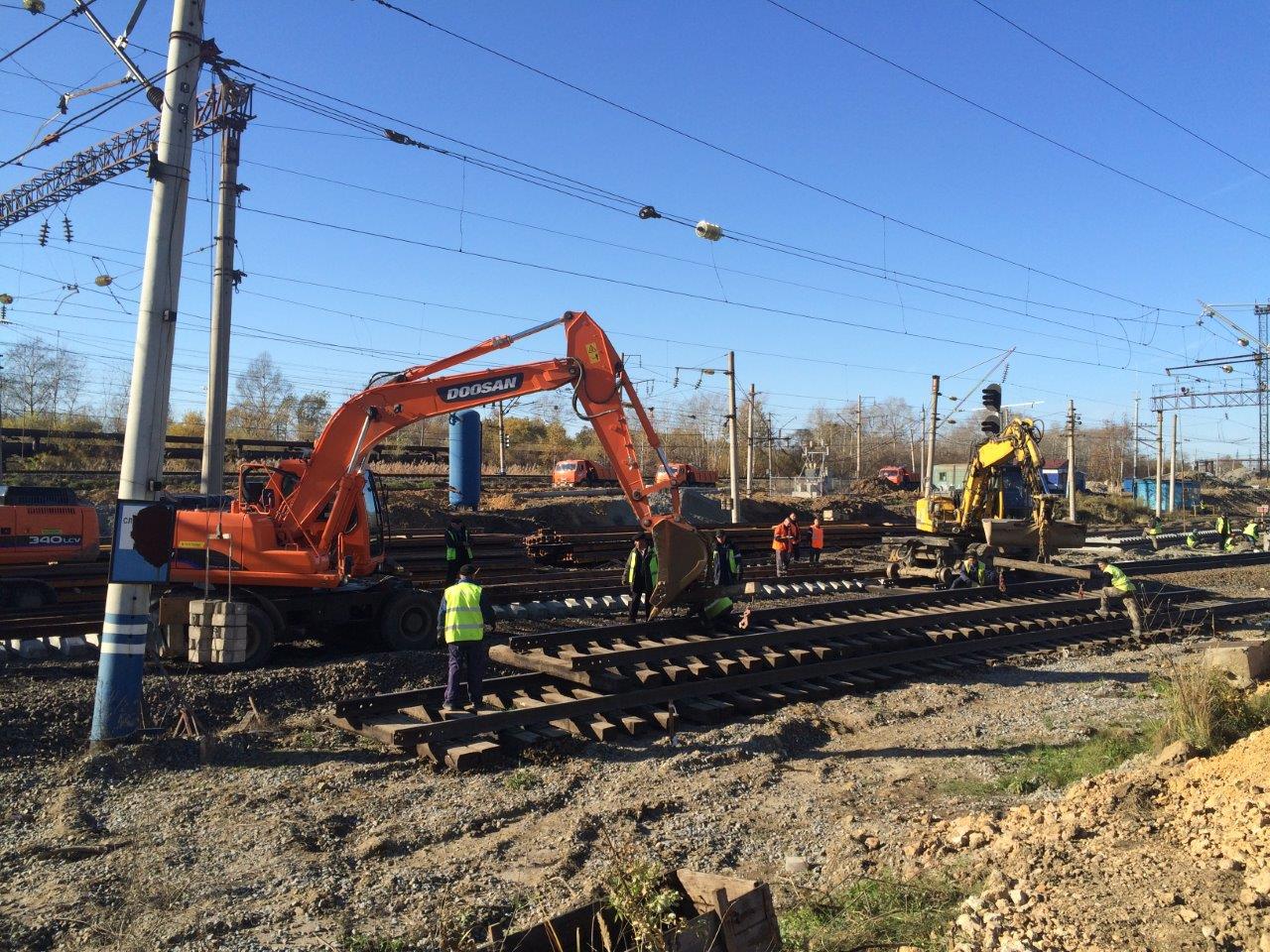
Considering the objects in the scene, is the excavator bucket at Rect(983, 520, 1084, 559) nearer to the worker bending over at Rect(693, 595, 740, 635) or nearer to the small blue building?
the worker bending over at Rect(693, 595, 740, 635)

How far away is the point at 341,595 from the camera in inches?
481

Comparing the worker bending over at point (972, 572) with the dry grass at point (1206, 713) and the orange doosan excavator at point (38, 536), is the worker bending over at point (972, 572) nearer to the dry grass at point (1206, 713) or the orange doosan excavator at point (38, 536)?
the dry grass at point (1206, 713)

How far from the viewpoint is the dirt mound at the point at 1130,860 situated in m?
4.43

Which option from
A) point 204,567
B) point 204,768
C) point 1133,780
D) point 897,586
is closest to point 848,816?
point 1133,780

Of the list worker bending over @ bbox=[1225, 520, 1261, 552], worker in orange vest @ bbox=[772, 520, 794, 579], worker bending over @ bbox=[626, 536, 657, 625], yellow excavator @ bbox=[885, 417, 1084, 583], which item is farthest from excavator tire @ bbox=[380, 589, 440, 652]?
worker bending over @ bbox=[1225, 520, 1261, 552]

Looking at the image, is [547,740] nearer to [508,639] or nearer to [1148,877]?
[508,639]

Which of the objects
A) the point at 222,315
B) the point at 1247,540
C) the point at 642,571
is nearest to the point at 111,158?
the point at 222,315

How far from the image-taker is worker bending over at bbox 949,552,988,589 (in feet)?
61.9

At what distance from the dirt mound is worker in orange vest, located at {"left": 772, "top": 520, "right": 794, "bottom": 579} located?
1479 centimetres

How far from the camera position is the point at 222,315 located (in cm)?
1722

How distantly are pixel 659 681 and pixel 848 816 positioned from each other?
11.2 ft

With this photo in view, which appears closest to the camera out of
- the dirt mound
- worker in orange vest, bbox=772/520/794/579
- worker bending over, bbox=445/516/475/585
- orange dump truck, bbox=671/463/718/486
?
the dirt mound

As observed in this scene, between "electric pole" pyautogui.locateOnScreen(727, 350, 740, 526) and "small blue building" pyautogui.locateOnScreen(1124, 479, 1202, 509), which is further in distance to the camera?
"small blue building" pyautogui.locateOnScreen(1124, 479, 1202, 509)

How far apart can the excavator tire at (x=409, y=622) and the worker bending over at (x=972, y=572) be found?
11.1 metres
